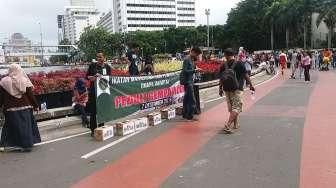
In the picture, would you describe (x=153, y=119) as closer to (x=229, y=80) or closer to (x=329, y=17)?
(x=229, y=80)

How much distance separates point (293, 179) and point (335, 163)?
121cm

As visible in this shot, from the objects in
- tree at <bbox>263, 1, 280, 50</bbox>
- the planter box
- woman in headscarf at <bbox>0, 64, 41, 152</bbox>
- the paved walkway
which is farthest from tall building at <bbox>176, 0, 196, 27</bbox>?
woman in headscarf at <bbox>0, 64, 41, 152</bbox>

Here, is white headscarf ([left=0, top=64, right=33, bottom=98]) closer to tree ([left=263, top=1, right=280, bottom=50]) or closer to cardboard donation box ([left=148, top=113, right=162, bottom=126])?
cardboard donation box ([left=148, top=113, right=162, bottom=126])

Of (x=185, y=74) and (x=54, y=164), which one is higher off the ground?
(x=185, y=74)

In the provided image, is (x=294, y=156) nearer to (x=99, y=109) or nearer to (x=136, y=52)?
(x=99, y=109)

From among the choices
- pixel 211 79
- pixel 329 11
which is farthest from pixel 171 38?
pixel 211 79

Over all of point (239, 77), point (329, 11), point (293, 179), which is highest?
point (329, 11)

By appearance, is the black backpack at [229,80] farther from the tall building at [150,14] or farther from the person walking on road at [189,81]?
the tall building at [150,14]

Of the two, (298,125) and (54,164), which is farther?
(298,125)

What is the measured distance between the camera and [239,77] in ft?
38.4

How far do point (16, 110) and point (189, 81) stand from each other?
15.5 ft

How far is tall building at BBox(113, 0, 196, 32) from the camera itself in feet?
548

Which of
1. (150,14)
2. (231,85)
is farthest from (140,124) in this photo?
(150,14)

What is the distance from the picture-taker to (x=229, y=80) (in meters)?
11.3
